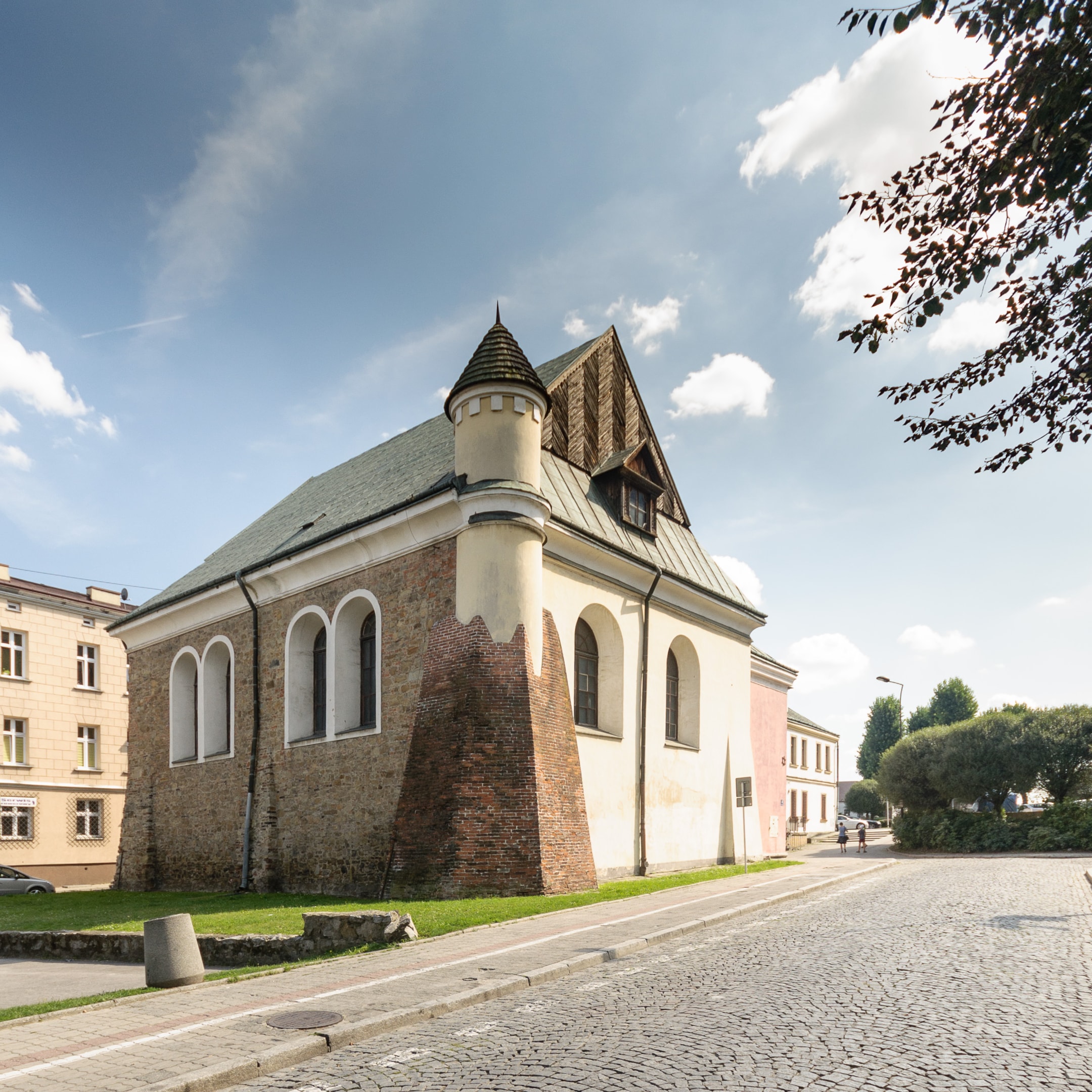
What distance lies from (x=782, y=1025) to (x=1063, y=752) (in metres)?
33.0

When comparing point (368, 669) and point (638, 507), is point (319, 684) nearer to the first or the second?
point (368, 669)

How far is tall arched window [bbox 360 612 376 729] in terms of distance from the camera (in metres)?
18.9

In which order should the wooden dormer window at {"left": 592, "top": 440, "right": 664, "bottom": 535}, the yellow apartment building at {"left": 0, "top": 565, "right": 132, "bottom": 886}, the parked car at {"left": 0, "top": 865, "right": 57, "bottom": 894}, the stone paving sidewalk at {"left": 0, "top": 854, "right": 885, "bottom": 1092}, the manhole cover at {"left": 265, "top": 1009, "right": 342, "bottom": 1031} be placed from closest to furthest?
the stone paving sidewalk at {"left": 0, "top": 854, "right": 885, "bottom": 1092} → the manhole cover at {"left": 265, "top": 1009, "right": 342, "bottom": 1031} → the wooden dormer window at {"left": 592, "top": 440, "right": 664, "bottom": 535} → the parked car at {"left": 0, "top": 865, "right": 57, "bottom": 894} → the yellow apartment building at {"left": 0, "top": 565, "right": 132, "bottom": 886}

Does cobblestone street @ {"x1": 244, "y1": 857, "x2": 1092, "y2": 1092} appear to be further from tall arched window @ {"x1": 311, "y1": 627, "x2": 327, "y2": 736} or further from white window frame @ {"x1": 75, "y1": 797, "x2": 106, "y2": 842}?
white window frame @ {"x1": 75, "y1": 797, "x2": 106, "y2": 842}

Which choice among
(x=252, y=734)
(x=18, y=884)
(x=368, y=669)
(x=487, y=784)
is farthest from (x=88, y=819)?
(x=487, y=784)

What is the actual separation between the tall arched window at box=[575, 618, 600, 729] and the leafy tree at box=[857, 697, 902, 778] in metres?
68.7

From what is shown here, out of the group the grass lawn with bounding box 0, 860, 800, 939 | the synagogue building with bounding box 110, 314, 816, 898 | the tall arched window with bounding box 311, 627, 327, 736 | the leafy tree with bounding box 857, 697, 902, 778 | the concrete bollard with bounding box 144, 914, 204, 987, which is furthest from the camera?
the leafy tree with bounding box 857, 697, 902, 778

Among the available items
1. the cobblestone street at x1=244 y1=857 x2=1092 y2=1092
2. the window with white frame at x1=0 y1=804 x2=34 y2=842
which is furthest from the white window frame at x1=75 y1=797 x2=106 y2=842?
the cobblestone street at x1=244 y1=857 x2=1092 y2=1092

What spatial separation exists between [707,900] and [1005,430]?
9.10 metres

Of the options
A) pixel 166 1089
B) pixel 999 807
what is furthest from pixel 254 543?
pixel 999 807

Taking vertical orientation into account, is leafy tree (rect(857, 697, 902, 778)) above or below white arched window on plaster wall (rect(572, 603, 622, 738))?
below

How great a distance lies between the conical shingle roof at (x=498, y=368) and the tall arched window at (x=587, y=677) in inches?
199

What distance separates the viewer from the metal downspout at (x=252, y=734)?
2016cm

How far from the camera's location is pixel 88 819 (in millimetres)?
33594
